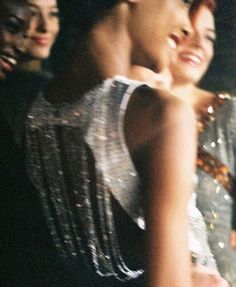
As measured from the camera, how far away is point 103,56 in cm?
93

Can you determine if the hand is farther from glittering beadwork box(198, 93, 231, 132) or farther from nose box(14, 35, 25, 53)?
nose box(14, 35, 25, 53)

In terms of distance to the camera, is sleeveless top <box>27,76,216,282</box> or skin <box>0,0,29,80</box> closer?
sleeveless top <box>27,76,216,282</box>

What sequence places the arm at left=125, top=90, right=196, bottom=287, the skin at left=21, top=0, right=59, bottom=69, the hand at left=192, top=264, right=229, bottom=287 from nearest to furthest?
the arm at left=125, top=90, right=196, bottom=287 < the hand at left=192, top=264, right=229, bottom=287 < the skin at left=21, top=0, right=59, bottom=69

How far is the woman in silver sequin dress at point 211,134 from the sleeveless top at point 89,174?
0.05 metres

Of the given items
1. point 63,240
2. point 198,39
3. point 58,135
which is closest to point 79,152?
point 58,135

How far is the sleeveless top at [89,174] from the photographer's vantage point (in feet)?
2.95

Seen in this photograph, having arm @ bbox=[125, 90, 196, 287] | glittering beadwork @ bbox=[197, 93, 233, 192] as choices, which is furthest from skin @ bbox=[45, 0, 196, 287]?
glittering beadwork @ bbox=[197, 93, 233, 192]

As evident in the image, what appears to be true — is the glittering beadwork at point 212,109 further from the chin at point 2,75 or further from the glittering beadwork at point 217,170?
the chin at point 2,75

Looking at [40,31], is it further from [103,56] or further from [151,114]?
[151,114]

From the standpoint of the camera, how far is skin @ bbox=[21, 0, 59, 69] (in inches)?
40.4

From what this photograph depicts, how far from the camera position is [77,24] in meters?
1.00

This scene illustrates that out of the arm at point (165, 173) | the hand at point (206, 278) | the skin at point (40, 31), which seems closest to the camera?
the arm at point (165, 173)

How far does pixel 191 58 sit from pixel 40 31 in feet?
0.99

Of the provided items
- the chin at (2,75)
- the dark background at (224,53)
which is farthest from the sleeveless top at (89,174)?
the dark background at (224,53)
